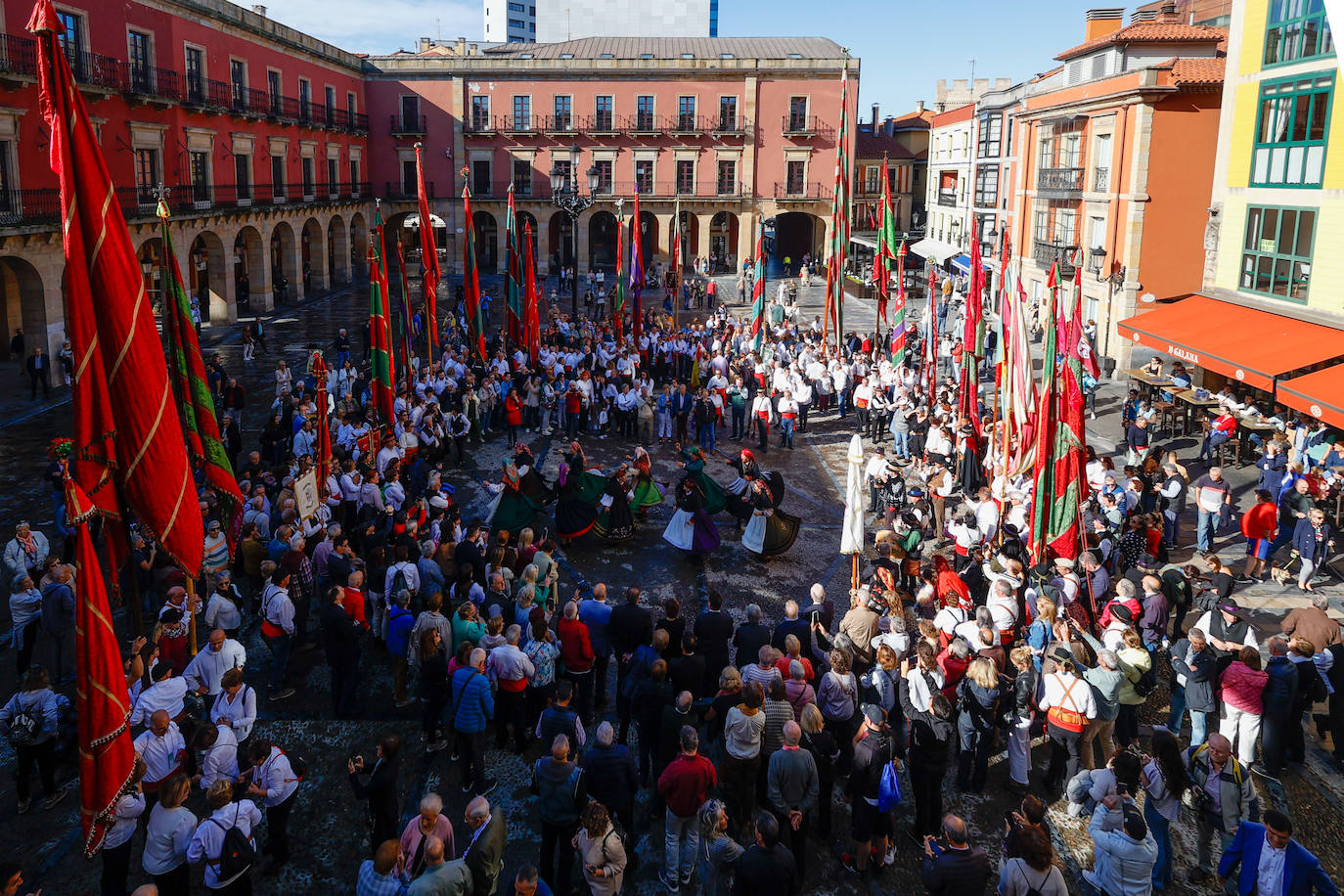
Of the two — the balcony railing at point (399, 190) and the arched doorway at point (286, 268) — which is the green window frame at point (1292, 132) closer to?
the arched doorway at point (286, 268)

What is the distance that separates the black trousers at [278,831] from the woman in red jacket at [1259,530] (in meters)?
12.3

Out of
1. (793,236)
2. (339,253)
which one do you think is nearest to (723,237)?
(793,236)

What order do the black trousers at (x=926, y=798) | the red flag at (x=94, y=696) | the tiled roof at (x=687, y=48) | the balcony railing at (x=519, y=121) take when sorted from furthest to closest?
1. the tiled roof at (x=687, y=48)
2. the balcony railing at (x=519, y=121)
3. the black trousers at (x=926, y=798)
4. the red flag at (x=94, y=696)

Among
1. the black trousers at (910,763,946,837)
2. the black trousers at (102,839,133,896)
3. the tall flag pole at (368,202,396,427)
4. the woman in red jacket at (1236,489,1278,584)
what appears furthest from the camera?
the tall flag pole at (368,202,396,427)

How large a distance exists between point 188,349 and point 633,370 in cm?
1319

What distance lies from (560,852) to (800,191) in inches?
1908

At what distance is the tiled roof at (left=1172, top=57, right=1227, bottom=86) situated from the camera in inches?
1022

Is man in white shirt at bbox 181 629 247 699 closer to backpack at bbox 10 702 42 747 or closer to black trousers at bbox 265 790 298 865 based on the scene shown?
backpack at bbox 10 702 42 747

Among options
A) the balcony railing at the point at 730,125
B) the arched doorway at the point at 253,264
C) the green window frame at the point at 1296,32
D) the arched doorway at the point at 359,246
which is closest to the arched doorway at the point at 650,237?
the balcony railing at the point at 730,125

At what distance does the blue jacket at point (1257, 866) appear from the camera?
19.9 ft

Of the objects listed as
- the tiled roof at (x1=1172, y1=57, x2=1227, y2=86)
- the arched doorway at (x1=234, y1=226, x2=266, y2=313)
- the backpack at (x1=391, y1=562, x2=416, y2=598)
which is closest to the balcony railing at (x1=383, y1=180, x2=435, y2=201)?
the arched doorway at (x1=234, y1=226, x2=266, y2=313)

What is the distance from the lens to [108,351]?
6777 millimetres

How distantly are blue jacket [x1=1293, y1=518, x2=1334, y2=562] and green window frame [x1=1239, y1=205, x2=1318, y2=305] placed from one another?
8.98 metres

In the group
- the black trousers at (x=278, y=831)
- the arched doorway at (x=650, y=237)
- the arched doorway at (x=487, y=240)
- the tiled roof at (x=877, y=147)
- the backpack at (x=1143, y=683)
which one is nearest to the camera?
the black trousers at (x=278, y=831)
